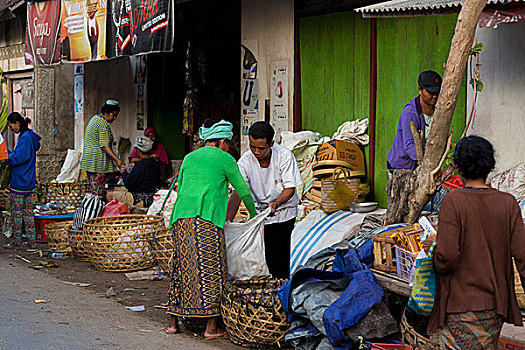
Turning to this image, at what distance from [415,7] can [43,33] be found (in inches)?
345

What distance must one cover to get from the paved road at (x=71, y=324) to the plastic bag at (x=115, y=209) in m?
1.75

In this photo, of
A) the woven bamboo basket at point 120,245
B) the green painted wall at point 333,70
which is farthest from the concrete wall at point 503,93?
the woven bamboo basket at point 120,245

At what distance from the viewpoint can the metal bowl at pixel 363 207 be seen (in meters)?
7.66

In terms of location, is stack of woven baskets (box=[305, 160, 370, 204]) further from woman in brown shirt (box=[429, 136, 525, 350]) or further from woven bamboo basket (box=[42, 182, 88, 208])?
woven bamboo basket (box=[42, 182, 88, 208])

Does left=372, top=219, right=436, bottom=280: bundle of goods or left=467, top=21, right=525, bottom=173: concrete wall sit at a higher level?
left=467, top=21, right=525, bottom=173: concrete wall

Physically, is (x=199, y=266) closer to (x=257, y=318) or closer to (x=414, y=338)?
(x=257, y=318)

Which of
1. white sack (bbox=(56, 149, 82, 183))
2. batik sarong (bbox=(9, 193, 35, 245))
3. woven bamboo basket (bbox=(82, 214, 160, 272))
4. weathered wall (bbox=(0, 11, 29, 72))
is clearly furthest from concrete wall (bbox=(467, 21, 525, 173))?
weathered wall (bbox=(0, 11, 29, 72))

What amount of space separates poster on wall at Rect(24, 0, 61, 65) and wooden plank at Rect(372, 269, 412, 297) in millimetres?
8578

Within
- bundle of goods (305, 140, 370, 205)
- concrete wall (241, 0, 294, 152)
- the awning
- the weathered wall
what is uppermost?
the weathered wall

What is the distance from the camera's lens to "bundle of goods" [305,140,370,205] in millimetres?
7891

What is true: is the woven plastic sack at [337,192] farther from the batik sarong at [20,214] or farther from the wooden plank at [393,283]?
the batik sarong at [20,214]

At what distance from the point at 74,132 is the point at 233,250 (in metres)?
9.43

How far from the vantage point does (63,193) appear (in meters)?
11.2

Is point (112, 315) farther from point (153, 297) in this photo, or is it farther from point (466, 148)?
point (466, 148)
